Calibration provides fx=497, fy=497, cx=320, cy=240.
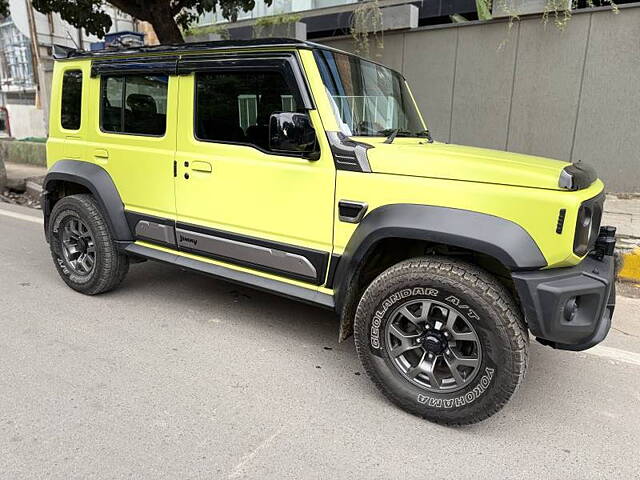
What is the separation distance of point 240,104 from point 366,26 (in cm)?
592

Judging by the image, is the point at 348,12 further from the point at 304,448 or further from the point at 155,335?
the point at 304,448

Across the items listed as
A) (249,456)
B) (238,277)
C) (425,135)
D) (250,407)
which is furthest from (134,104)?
(249,456)

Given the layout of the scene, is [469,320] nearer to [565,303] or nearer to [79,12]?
[565,303]

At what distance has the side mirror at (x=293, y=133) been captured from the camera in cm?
279

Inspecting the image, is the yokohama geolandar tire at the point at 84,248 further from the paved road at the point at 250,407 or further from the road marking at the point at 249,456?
the road marking at the point at 249,456

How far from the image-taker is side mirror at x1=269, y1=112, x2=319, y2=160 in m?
2.79

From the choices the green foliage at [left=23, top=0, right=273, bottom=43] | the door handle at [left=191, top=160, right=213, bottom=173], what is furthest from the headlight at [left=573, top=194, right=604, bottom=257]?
the green foliage at [left=23, top=0, right=273, bottom=43]

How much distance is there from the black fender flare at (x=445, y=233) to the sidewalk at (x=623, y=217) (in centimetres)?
269

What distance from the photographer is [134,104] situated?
3840mm

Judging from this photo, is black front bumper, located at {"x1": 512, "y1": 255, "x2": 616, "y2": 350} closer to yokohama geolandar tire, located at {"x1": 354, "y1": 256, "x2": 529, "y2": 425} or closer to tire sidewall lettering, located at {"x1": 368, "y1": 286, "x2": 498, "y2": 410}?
yokohama geolandar tire, located at {"x1": 354, "y1": 256, "x2": 529, "y2": 425}

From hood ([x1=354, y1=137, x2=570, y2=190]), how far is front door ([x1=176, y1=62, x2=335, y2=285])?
1.12ft

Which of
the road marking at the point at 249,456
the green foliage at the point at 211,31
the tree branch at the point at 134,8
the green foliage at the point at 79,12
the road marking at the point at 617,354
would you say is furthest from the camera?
the green foliage at the point at 211,31

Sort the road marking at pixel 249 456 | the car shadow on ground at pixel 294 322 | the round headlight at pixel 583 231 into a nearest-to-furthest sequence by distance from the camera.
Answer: the road marking at pixel 249 456
the round headlight at pixel 583 231
the car shadow on ground at pixel 294 322

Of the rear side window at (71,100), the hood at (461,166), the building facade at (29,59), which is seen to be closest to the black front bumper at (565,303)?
the hood at (461,166)
